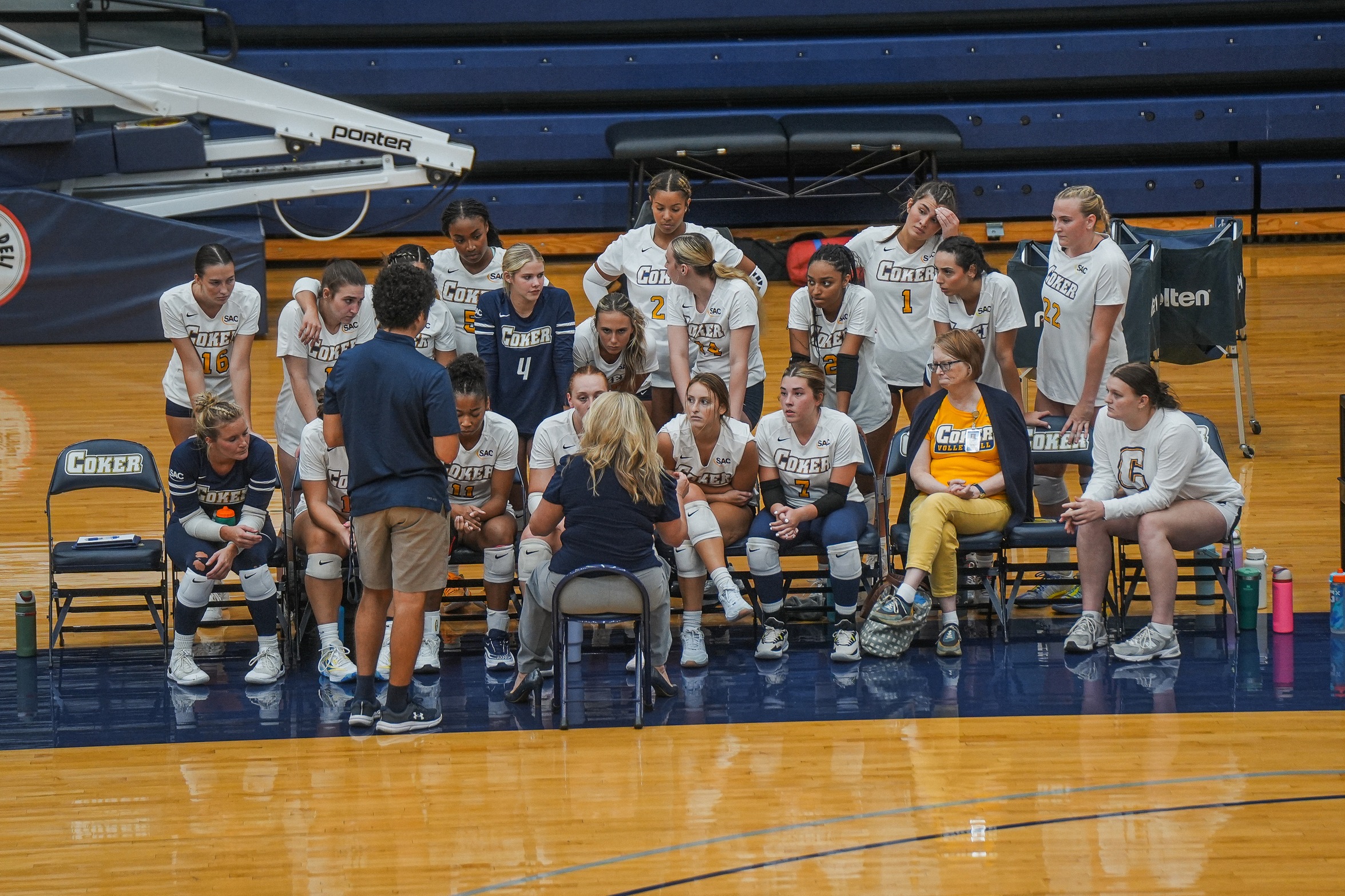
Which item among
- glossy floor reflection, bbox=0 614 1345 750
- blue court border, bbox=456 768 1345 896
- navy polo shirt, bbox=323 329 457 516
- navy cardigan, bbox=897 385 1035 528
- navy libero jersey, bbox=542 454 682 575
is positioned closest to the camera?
blue court border, bbox=456 768 1345 896

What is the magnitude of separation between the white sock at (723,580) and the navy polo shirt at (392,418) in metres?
1.28

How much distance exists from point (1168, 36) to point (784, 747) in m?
9.75

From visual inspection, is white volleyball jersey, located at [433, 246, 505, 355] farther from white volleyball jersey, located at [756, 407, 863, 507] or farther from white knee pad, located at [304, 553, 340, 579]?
white volleyball jersey, located at [756, 407, 863, 507]

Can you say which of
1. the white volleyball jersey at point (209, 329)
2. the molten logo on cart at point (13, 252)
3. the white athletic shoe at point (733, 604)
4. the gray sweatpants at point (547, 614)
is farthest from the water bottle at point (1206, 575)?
the molten logo on cart at point (13, 252)

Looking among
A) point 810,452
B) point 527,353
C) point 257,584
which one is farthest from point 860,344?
point 257,584

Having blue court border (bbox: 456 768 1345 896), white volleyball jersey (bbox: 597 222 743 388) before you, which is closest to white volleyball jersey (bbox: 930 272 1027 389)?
white volleyball jersey (bbox: 597 222 743 388)

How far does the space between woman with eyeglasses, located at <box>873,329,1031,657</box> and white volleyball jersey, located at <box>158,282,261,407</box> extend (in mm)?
2971

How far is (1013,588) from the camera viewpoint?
6398 mm

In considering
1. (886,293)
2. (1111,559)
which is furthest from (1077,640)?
(886,293)

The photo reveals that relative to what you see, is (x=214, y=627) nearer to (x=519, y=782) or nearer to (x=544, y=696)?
(x=544, y=696)

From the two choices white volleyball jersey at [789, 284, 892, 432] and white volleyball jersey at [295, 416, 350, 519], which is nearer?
white volleyball jersey at [295, 416, 350, 519]

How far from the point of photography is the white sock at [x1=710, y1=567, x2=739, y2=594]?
5.75 metres

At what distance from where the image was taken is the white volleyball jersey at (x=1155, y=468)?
566 centimetres

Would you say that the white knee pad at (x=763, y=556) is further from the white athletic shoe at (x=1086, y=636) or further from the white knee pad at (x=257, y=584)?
the white knee pad at (x=257, y=584)
